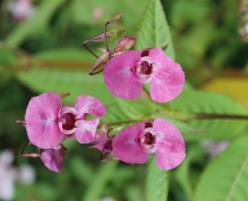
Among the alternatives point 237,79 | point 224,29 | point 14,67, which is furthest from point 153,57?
point 224,29

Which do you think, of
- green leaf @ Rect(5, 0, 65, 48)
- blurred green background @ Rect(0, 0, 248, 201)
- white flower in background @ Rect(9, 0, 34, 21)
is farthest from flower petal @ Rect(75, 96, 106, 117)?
white flower in background @ Rect(9, 0, 34, 21)

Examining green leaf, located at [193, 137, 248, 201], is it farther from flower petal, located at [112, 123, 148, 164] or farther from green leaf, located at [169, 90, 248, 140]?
flower petal, located at [112, 123, 148, 164]

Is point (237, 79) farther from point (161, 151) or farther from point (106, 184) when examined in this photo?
point (161, 151)

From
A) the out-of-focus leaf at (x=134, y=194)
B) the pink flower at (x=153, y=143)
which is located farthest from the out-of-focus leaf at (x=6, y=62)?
the pink flower at (x=153, y=143)

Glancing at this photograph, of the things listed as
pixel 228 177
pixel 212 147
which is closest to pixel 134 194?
pixel 212 147

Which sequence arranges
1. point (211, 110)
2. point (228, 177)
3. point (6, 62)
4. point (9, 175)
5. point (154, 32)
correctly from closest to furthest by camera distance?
point (154, 32) < point (228, 177) < point (211, 110) < point (6, 62) < point (9, 175)

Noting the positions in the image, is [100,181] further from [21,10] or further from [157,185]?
[157,185]

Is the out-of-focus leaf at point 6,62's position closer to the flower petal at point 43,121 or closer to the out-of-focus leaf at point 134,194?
the out-of-focus leaf at point 134,194
